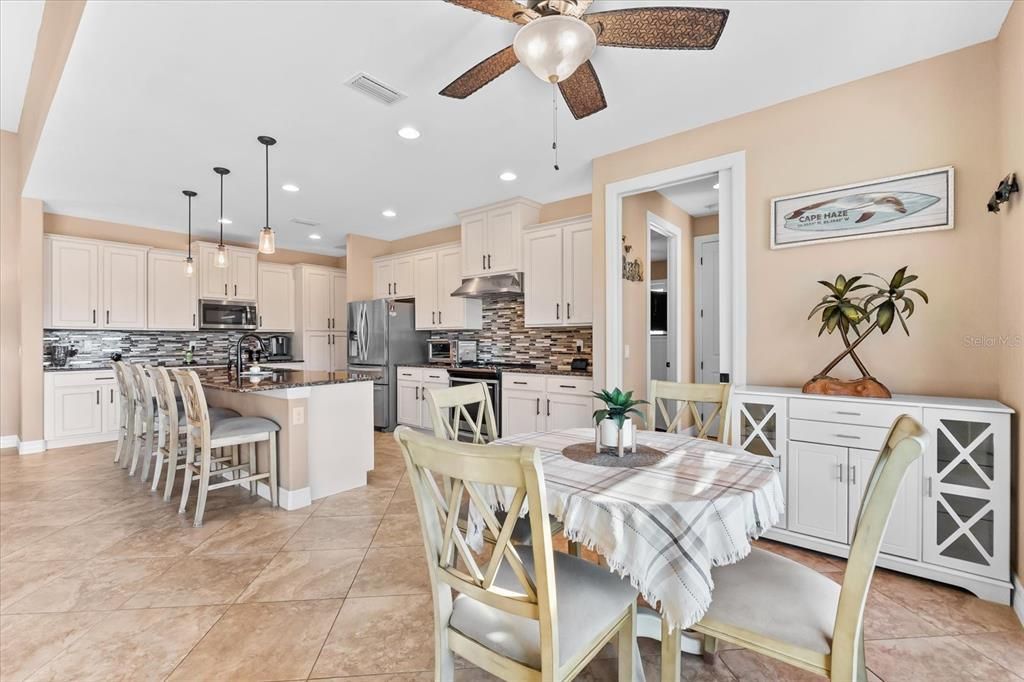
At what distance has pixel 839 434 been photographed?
2400 mm

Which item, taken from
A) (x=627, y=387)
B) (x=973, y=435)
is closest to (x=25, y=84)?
(x=627, y=387)

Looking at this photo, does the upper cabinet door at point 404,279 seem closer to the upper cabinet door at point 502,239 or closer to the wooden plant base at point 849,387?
the upper cabinet door at point 502,239

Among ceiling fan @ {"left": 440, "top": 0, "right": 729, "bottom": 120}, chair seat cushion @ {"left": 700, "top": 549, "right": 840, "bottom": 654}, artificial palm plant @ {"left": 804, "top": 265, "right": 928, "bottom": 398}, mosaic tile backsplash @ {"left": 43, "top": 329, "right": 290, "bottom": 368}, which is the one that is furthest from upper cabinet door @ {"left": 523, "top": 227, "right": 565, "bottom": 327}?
mosaic tile backsplash @ {"left": 43, "top": 329, "right": 290, "bottom": 368}

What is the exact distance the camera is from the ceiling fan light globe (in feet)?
4.64

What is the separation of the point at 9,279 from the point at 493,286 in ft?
16.6

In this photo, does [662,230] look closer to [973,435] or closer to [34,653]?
[973,435]

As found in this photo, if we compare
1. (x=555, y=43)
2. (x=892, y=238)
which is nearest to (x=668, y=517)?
(x=555, y=43)

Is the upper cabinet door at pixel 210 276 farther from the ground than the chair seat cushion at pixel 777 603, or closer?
farther from the ground

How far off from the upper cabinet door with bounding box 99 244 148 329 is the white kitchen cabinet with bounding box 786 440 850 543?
6947mm

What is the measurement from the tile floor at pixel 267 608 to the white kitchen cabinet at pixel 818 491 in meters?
0.17

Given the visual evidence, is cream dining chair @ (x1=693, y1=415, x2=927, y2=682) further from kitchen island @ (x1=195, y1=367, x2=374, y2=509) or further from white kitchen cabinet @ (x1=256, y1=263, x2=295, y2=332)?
white kitchen cabinet @ (x1=256, y1=263, x2=295, y2=332)

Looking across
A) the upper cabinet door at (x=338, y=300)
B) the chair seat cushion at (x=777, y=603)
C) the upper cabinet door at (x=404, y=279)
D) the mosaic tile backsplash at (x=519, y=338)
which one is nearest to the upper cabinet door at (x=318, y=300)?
the upper cabinet door at (x=338, y=300)

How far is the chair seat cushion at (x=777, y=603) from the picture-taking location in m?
1.19

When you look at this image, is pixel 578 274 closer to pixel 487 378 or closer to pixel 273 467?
pixel 487 378
